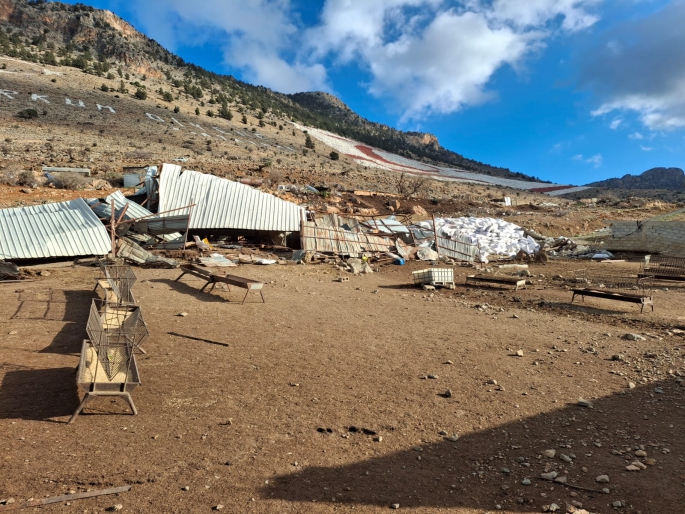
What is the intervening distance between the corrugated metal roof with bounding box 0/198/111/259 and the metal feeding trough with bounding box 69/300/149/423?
724cm

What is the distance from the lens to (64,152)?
27531mm

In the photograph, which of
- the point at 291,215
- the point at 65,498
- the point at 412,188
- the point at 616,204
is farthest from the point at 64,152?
the point at 616,204

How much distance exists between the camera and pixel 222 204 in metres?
18.0

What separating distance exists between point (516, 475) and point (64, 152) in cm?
3176

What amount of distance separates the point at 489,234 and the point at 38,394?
830 inches

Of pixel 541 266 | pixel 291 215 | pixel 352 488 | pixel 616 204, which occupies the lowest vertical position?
pixel 352 488

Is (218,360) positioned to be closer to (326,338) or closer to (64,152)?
(326,338)

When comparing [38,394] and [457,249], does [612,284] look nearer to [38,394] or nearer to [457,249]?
[457,249]

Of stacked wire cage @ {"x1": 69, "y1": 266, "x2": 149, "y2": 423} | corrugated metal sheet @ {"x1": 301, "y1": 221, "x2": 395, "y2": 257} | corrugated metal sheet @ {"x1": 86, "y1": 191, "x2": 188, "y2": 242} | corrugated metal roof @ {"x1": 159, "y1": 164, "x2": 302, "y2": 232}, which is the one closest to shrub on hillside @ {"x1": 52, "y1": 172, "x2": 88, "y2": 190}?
corrugated metal sheet @ {"x1": 86, "y1": 191, "x2": 188, "y2": 242}

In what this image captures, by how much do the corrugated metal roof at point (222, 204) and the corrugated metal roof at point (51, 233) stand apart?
3.44m

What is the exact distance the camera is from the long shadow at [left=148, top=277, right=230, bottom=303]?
406 inches

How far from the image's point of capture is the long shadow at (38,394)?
181 inches

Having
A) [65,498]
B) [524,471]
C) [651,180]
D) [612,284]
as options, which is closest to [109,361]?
[65,498]

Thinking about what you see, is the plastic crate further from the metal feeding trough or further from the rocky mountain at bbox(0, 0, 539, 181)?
the rocky mountain at bbox(0, 0, 539, 181)
